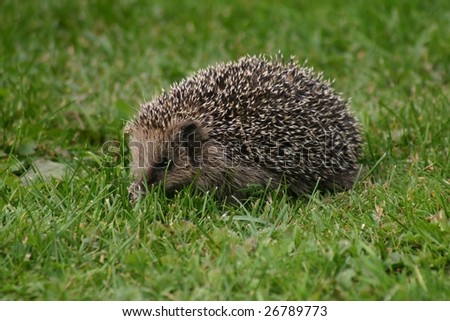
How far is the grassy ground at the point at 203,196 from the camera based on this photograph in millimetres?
5332

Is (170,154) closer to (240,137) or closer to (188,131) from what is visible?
(188,131)

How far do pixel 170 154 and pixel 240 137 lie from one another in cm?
70

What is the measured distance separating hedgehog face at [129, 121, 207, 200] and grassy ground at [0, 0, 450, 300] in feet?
0.66

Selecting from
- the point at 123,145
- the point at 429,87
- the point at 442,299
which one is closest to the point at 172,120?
the point at 123,145

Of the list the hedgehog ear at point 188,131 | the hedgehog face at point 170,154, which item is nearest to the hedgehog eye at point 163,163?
the hedgehog face at point 170,154

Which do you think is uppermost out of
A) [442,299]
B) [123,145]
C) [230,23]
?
[230,23]

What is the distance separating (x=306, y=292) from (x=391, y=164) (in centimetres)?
304

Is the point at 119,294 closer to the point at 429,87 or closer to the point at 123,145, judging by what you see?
the point at 123,145

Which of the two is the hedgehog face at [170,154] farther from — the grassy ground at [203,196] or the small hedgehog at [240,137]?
the grassy ground at [203,196]

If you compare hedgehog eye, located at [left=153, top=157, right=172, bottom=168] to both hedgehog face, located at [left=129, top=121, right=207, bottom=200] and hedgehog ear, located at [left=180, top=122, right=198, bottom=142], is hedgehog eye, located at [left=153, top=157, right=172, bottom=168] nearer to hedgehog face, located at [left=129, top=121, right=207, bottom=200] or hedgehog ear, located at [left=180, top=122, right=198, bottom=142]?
hedgehog face, located at [left=129, top=121, right=207, bottom=200]

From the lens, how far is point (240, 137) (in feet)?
23.8

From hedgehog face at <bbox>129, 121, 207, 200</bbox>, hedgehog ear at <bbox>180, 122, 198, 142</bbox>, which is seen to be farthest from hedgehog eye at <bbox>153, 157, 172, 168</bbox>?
hedgehog ear at <bbox>180, 122, 198, 142</bbox>

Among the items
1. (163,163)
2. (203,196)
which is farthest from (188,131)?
(203,196)

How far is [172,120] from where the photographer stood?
7.19 m
